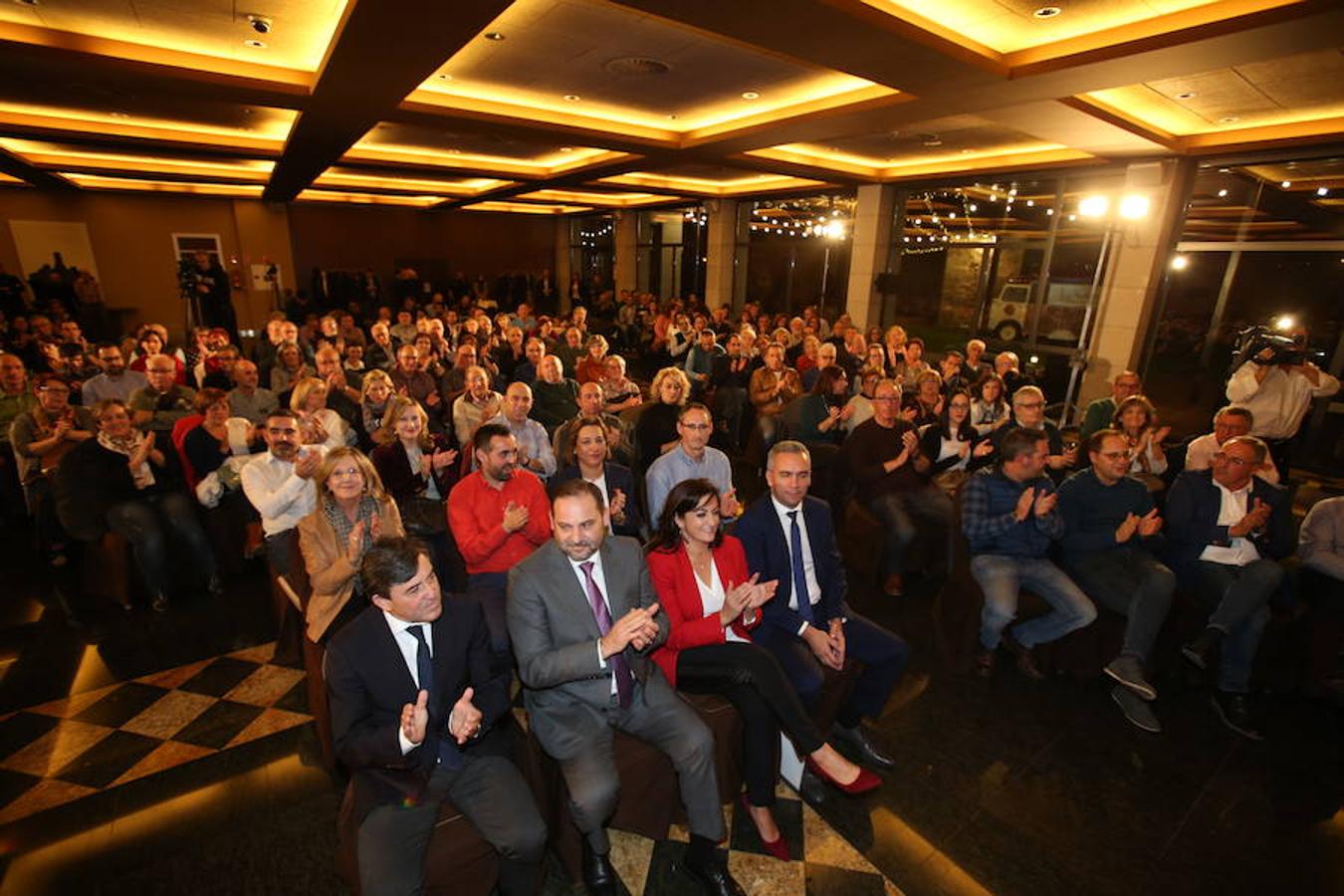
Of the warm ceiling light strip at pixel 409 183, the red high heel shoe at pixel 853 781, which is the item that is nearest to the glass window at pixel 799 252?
the warm ceiling light strip at pixel 409 183

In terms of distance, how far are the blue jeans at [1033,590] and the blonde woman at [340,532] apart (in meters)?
2.92

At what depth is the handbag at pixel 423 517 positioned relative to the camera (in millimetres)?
3425

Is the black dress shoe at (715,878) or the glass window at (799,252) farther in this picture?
the glass window at (799,252)

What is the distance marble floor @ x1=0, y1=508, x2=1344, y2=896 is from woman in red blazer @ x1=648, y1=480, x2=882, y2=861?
18 centimetres

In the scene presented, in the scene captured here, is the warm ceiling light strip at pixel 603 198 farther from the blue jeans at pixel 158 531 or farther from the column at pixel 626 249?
the blue jeans at pixel 158 531

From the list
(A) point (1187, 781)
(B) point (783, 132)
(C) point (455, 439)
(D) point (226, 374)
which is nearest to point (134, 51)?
(D) point (226, 374)

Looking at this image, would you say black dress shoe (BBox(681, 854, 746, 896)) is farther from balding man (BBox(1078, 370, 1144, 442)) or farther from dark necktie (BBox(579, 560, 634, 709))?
balding man (BBox(1078, 370, 1144, 442))

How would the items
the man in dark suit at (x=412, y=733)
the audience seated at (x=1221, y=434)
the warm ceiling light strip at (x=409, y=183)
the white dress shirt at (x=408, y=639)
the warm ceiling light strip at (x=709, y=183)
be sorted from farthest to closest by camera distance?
the warm ceiling light strip at (x=409, y=183) < the warm ceiling light strip at (x=709, y=183) < the audience seated at (x=1221, y=434) < the white dress shirt at (x=408, y=639) < the man in dark suit at (x=412, y=733)

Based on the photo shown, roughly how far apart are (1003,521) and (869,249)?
7532 millimetres

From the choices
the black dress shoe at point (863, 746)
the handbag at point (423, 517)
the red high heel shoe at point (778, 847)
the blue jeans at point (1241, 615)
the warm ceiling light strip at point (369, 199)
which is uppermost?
the warm ceiling light strip at point (369, 199)

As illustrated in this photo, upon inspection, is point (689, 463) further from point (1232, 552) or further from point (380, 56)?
point (380, 56)

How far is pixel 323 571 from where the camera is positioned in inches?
97.7

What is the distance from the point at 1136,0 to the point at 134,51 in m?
6.27

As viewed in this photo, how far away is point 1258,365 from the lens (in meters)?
5.33
